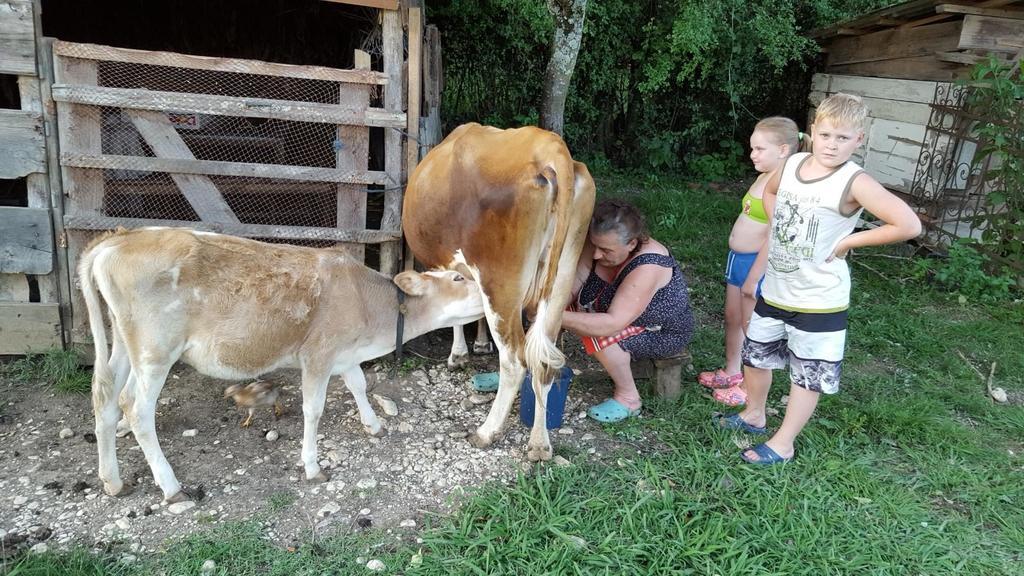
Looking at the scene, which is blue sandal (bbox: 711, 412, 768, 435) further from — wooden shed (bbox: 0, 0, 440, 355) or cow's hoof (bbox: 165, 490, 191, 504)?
cow's hoof (bbox: 165, 490, 191, 504)

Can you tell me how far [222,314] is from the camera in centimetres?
335

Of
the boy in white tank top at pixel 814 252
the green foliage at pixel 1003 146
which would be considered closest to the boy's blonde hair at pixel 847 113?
the boy in white tank top at pixel 814 252

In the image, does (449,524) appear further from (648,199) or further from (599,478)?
(648,199)

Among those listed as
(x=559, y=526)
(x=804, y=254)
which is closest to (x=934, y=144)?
(x=804, y=254)

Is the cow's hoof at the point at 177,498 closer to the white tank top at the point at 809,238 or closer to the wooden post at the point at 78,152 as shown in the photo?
the wooden post at the point at 78,152

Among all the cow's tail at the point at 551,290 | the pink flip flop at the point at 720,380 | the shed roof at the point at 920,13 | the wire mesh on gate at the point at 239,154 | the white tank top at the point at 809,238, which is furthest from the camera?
the shed roof at the point at 920,13

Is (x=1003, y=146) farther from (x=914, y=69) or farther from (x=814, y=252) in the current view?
(x=814, y=252)

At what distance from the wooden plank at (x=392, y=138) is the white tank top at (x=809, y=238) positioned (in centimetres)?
237

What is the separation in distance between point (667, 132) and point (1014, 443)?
8547 mm

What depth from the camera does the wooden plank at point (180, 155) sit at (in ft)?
13.7

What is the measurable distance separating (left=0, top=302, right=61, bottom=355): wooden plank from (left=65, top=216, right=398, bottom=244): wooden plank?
1.91ft

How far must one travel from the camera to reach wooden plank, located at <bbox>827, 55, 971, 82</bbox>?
26.5 ft

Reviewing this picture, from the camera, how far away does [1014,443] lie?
4.20m

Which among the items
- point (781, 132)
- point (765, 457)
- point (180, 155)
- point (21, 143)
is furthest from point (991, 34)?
point (21, 143)
